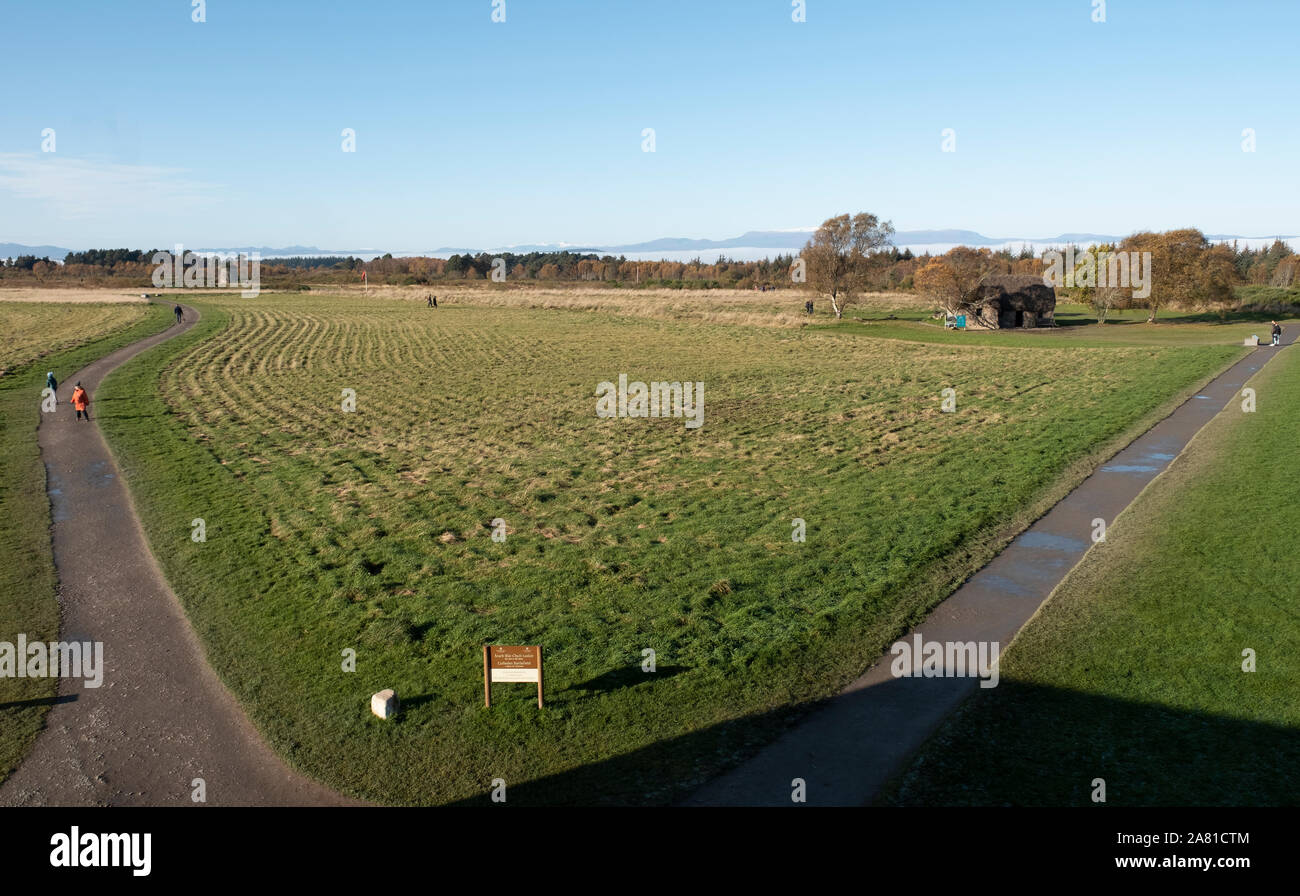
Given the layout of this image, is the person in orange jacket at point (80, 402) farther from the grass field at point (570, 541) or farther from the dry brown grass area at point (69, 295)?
the dry brown grass area at point (69, 295)

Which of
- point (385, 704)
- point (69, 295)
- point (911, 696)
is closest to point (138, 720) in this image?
point (385, 704)

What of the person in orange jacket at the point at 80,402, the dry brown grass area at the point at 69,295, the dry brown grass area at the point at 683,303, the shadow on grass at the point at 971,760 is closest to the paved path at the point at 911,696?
the shadow on grass at the point at 971,760

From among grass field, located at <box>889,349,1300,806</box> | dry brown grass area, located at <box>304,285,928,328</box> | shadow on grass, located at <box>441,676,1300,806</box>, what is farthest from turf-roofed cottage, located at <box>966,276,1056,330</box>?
shadow on grass, located at <box>441,676,1300,806</box>

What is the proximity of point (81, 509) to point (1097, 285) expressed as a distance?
75.7m

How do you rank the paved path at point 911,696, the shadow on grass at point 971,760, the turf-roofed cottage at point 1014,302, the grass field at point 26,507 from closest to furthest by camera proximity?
the shadow on grass at point 971,760 < the paved path at point 911,696 < the grass field at point 26,507 < the turf-roofed cottage at point 1014,302

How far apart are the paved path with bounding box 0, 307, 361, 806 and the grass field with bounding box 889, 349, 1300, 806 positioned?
8.16 m

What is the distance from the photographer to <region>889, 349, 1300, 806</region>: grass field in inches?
382

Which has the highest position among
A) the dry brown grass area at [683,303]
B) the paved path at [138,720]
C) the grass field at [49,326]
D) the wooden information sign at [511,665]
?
the dry brown grass area at [683,303]

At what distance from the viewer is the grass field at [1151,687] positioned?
970 cm

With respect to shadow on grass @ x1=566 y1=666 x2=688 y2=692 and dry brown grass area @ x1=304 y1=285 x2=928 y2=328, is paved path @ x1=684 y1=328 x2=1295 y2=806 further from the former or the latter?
dry brown grass area @ x1=304 y1=285 x2=928 y2=328

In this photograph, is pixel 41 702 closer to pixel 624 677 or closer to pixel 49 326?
pixel 624 677

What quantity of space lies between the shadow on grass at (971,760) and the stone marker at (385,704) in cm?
221
